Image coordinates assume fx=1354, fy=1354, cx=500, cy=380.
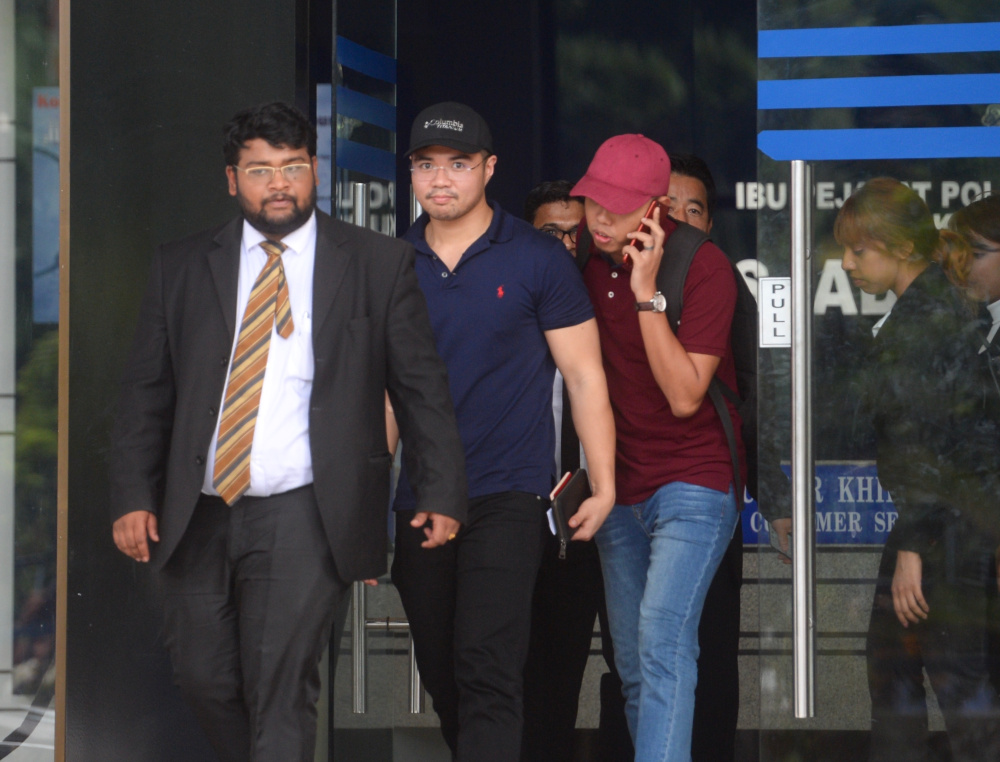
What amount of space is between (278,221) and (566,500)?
3.33ft

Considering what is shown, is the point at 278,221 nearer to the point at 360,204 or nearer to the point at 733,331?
the point at 360,204

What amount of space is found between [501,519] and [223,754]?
881 mm

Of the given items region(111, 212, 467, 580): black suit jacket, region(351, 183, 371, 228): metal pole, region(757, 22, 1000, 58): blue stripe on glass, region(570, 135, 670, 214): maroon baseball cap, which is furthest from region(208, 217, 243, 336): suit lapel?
region(757, 22, 1000, 58): blue stripe on glass

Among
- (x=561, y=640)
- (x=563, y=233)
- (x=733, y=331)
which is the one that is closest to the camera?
(x=733, y=331)

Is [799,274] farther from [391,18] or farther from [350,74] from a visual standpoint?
[391,18]

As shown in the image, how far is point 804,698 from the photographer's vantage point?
11.6 feet

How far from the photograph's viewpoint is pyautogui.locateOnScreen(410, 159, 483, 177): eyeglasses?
3.56m

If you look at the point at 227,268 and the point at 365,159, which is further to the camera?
the point at 365,159

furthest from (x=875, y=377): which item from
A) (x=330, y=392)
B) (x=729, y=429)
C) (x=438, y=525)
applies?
(x=330, y=392)

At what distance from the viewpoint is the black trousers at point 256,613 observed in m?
3.03

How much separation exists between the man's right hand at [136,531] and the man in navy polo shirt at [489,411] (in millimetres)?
714

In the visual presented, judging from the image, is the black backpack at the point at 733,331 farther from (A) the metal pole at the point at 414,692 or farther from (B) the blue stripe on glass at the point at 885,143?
(A) the metal pole at the point at 414,692

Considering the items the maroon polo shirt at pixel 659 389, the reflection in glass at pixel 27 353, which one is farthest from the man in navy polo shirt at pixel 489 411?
the reflection in glass at pixel 27 353

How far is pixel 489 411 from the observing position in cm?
350
